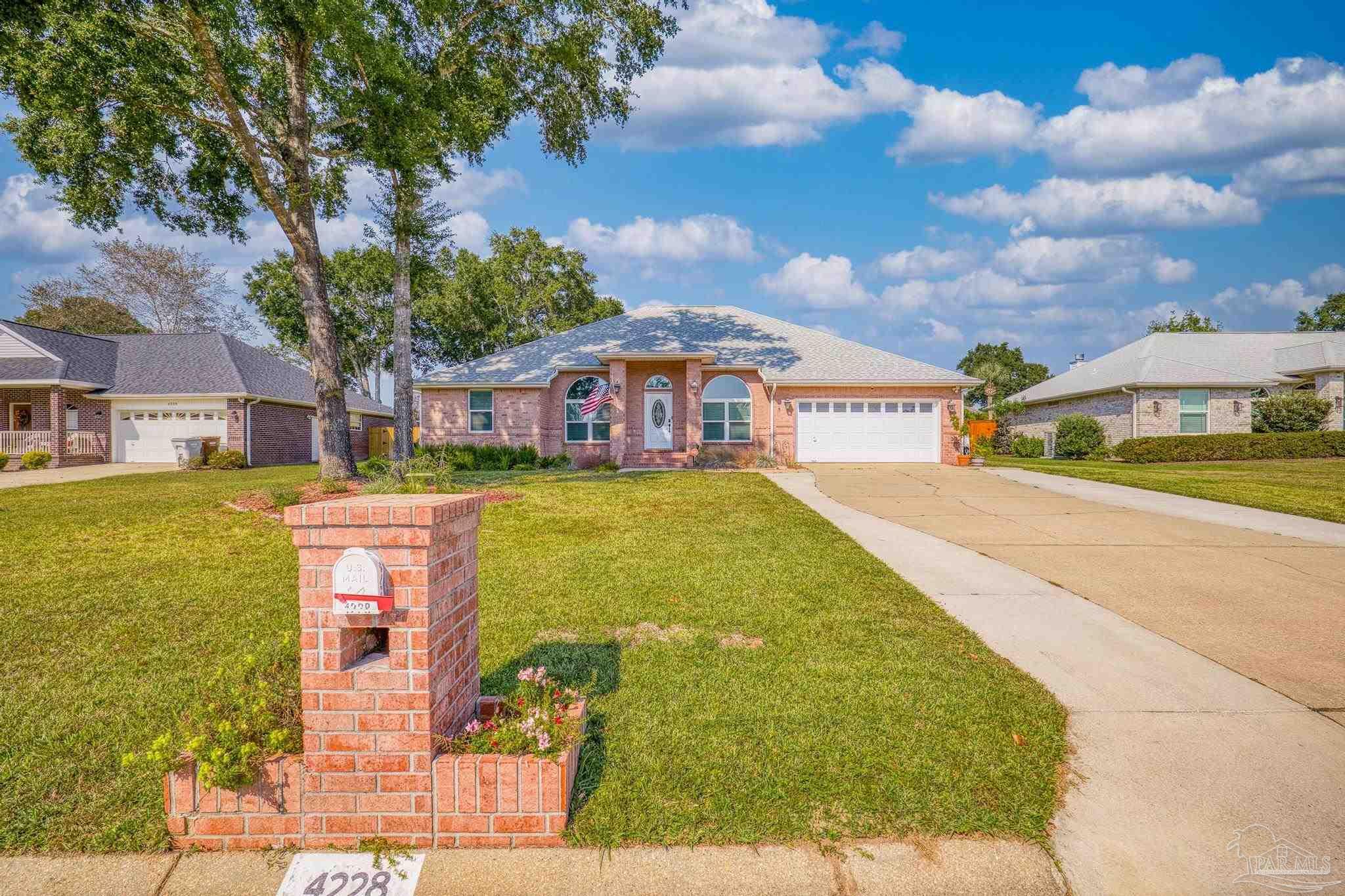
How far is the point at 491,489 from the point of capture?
11758 millimetres

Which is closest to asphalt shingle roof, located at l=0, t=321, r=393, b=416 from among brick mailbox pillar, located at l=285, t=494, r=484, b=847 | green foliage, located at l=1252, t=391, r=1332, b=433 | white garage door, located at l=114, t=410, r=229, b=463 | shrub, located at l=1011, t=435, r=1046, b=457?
white garage door, located at l=114, t=410, r=229, b=463

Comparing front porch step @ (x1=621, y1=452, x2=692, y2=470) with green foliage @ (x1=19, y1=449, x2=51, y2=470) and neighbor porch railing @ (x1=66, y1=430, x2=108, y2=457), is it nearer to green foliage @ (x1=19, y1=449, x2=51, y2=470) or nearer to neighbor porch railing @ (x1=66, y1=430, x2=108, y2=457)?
green foliage @ (x1=19, y1=449, x2=51, y2=470)

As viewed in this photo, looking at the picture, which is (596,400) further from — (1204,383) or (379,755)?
(1204,383)

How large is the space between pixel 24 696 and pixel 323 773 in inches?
110

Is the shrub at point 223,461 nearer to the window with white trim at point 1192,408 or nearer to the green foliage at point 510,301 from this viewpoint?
the green foliage at point 510,301

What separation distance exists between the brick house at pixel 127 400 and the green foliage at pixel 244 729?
22.8 metres

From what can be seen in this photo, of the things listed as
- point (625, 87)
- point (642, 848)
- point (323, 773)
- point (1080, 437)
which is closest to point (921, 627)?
point (642, 848)

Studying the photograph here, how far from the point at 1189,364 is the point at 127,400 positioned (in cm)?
4089

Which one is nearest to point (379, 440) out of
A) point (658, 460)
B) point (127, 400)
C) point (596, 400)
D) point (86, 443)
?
point (127, 400)

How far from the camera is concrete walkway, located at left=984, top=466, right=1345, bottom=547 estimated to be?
27.1 ft

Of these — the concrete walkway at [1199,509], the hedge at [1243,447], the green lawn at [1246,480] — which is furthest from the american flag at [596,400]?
the hedge at [1243,447]

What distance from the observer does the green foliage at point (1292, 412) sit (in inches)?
843

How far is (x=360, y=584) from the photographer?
7.31ft

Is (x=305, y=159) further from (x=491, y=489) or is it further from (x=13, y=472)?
(x=13, y=472)
